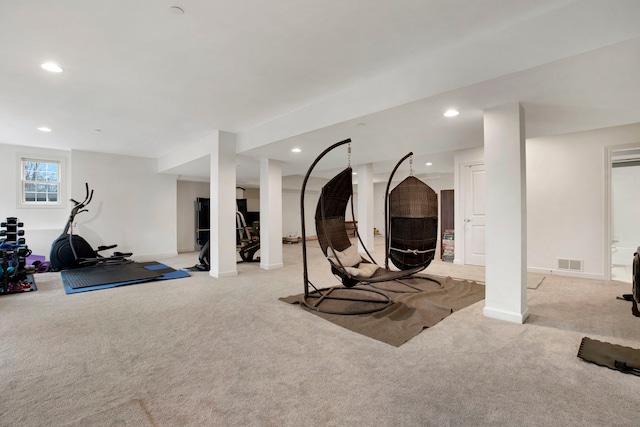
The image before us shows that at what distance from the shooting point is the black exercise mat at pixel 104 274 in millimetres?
4950

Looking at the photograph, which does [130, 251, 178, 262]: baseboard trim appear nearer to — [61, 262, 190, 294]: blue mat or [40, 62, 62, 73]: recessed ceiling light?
[61, 262, 190, 294]: blue mat

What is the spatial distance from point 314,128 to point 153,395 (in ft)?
10.7

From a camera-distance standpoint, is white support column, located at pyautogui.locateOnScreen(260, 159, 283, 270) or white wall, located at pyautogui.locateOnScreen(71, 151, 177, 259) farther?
white wall, located at pyautogui.locateOnScreen(71, 151, 177, 259)

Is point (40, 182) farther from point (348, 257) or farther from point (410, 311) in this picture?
point (410, 311)

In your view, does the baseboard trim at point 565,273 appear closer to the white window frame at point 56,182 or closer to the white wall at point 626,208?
the white wall at point 626,208

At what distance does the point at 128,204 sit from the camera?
7613 millimetres

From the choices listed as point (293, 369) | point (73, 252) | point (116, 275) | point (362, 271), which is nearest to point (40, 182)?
point (73, 252)

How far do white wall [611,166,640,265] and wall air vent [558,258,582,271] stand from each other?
294 centimetres

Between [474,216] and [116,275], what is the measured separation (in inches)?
278

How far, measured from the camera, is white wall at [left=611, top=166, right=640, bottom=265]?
22.9 feet

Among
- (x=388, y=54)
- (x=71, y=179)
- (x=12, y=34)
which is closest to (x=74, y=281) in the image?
(x=71, y=179)

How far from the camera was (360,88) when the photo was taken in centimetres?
345

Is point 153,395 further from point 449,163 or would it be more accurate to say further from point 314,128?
point 449,163

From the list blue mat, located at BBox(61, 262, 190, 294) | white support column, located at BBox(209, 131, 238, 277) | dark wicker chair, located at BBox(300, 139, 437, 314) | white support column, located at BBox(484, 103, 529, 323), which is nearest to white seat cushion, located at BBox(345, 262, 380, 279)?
dark wicker chair, located at BBox(300, 139, 437, 314)
